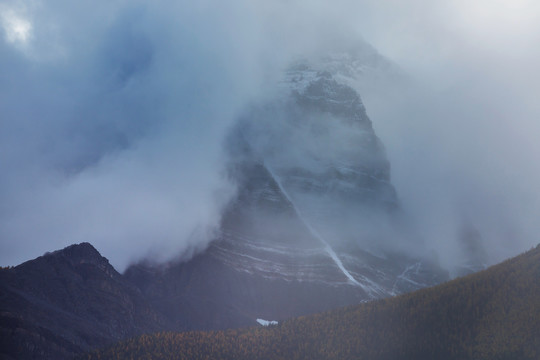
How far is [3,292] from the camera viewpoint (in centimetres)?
18888

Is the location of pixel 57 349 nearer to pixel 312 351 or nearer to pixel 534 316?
pixel 312 351

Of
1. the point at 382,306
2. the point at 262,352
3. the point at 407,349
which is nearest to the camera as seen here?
the point at 407,349

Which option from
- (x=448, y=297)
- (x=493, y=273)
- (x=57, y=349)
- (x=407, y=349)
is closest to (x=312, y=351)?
(x=407, y=349)

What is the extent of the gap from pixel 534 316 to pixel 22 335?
118 metres

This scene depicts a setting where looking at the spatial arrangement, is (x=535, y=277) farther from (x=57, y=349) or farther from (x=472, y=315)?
(x=57, y=349)

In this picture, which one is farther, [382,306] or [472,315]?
[382,306]

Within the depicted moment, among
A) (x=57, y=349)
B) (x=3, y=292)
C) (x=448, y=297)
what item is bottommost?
(x=57, y=349)

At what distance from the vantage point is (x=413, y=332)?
16938 cm

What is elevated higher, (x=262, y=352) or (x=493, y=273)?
(x=493, y=273)

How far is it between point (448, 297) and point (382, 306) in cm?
1796

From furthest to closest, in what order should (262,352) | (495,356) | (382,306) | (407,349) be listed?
(382,306)
(262,352)
(407,349)
(495,356)

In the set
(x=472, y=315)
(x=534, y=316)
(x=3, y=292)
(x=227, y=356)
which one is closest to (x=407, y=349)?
(x=472, y=315)

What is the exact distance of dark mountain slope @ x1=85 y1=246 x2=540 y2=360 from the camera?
156000 mm

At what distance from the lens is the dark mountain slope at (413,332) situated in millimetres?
156000
